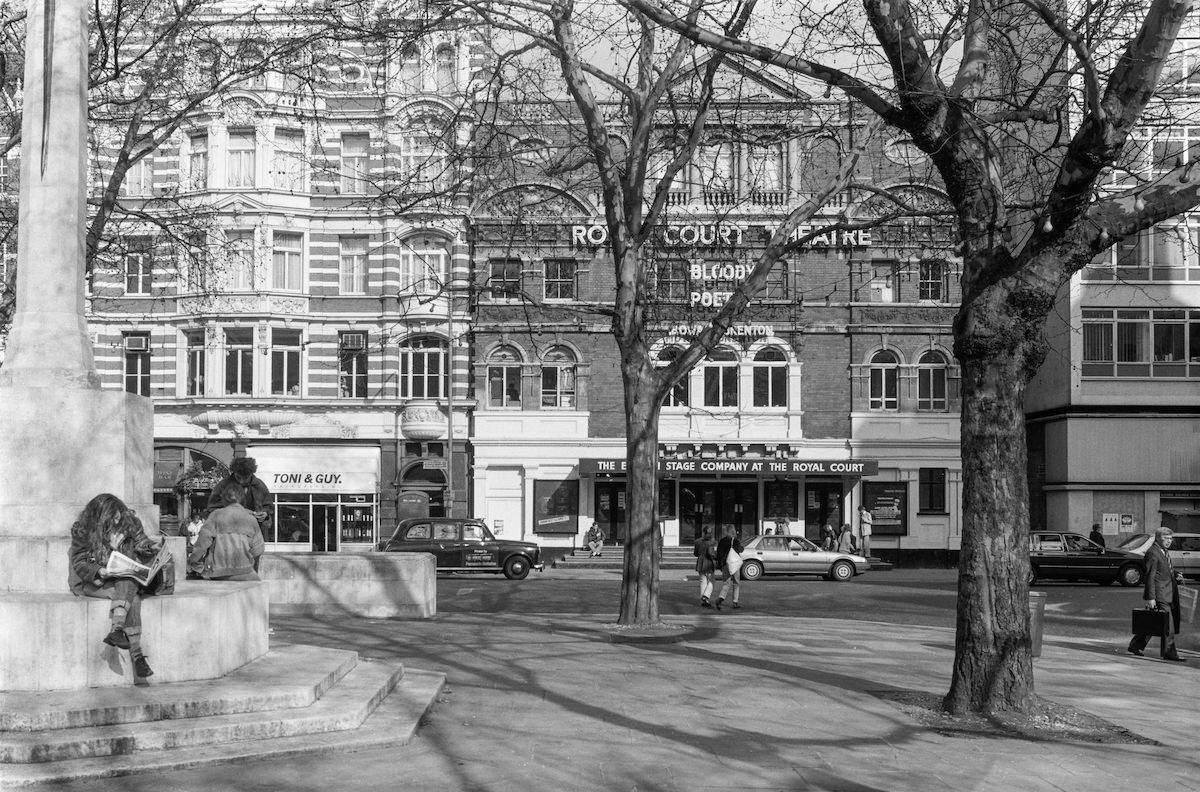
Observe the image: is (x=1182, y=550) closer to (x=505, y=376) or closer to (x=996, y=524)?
(x=505, y=376)

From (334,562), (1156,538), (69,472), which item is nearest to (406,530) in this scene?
(334,562)

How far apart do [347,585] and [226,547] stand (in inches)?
237

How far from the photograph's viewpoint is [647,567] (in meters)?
17.8

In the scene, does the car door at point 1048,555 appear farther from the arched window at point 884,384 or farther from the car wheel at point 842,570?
the arched window at point 884,384

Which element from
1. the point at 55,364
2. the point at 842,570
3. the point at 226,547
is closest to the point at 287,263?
the point at 842,570

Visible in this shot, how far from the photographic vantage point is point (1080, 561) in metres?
34.7

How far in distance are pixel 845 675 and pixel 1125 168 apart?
5655mm

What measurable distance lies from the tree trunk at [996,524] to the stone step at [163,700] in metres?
5.26

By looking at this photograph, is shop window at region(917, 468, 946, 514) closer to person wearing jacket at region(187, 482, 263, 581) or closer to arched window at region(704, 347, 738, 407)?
arched window at region(704, 347, 738, 407)

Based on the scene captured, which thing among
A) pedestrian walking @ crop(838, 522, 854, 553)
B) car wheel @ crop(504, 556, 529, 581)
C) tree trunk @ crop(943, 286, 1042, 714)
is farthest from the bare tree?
pedestrian walking @ crop(838, 522, 854, 553)

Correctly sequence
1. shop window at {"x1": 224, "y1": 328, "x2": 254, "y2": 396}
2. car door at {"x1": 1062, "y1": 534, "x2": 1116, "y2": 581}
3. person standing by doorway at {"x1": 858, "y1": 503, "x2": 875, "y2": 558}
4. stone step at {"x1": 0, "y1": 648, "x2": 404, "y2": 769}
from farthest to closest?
shop window at {"x1": 224, "y1": 328, "x2": 254, "y2": 396} → person standing by doorway at {"x1": 858, "y1": 503, "x2": 875, "y2": 558} → car door at {"x1": 1062, "y1": 534, "x2": 1116, "y2": 581} → stone step at {"x1": 0, "y1": 648, "x2": 404, "y2": 769}

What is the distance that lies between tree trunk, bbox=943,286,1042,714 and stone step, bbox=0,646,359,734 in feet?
17.3

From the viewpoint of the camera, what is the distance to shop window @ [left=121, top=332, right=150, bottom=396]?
46.5 m

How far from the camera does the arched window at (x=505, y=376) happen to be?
46.8 m
